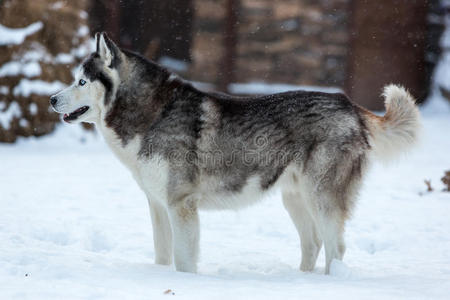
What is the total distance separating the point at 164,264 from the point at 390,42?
8378 millimetres

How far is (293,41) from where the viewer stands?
10.9 m

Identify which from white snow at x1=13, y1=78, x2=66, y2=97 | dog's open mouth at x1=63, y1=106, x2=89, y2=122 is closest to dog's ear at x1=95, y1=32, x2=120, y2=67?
dog's open mouth at x1=63, y1=106, x2=89, y2=122

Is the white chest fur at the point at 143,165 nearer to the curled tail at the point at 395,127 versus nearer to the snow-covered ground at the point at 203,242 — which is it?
the snow-covered ground at the point at 203,242

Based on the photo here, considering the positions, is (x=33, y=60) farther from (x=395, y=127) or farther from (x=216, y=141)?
(x=395, y=127)

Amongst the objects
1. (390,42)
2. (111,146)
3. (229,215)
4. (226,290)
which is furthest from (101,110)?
(390,42)

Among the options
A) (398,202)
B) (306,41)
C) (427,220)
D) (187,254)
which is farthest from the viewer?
(306,41)

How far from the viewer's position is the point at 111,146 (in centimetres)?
388

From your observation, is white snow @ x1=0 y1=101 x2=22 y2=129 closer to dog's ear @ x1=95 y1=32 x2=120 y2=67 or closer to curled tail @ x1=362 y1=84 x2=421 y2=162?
dog's ear @ x1=95 y1=32 x2=120 y2=67

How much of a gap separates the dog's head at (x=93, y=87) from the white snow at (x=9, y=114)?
520 cm

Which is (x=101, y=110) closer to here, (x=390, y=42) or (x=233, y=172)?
(x=233, y=172)

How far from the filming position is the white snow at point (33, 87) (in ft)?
28.4

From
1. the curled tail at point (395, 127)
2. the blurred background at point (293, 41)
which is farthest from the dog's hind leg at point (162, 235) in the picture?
the blurred background at point (293, 41)

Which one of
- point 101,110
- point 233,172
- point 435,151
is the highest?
point 101,110

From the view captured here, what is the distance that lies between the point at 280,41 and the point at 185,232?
25.5 ft
